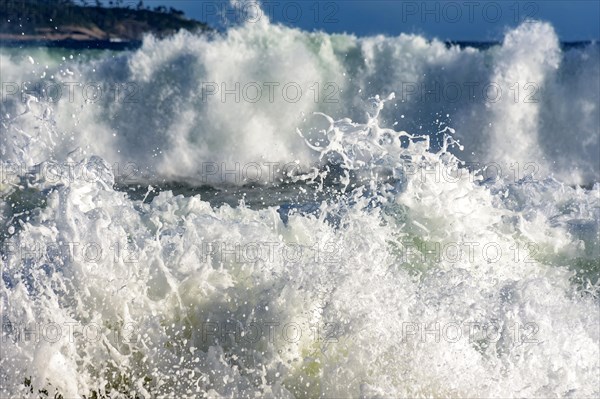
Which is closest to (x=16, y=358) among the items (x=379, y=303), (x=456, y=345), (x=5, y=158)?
(x=379, y=303)

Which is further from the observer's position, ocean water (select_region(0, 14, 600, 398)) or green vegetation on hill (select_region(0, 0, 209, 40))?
green vegetation on hill (select_region(0, 0, 209, 40))

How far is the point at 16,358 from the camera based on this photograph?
4.42m

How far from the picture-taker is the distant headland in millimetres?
23219

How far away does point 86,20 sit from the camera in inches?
1163

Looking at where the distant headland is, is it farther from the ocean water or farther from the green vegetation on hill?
the ocean water

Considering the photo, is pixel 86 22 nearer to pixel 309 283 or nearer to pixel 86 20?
pixel 86 20

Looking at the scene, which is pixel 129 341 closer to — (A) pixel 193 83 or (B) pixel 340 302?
(B) pixel 340 302

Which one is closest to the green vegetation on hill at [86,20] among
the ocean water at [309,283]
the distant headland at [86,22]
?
the distant headland at [86,22]

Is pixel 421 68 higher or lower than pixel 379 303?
higher

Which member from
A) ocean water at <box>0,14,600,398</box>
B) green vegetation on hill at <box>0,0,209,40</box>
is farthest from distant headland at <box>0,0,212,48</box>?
ocean water at <box>0,14,600,398</box>

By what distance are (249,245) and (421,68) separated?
10.3 metres

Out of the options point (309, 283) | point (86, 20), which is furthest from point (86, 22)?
point (309, 283)

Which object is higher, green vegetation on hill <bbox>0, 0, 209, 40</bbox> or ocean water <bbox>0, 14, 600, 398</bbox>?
green vegetation on hill <bbox>0, 0, 209, 40</bbox>

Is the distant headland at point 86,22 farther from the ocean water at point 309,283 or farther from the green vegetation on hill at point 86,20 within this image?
the ocean water at point 309,283
